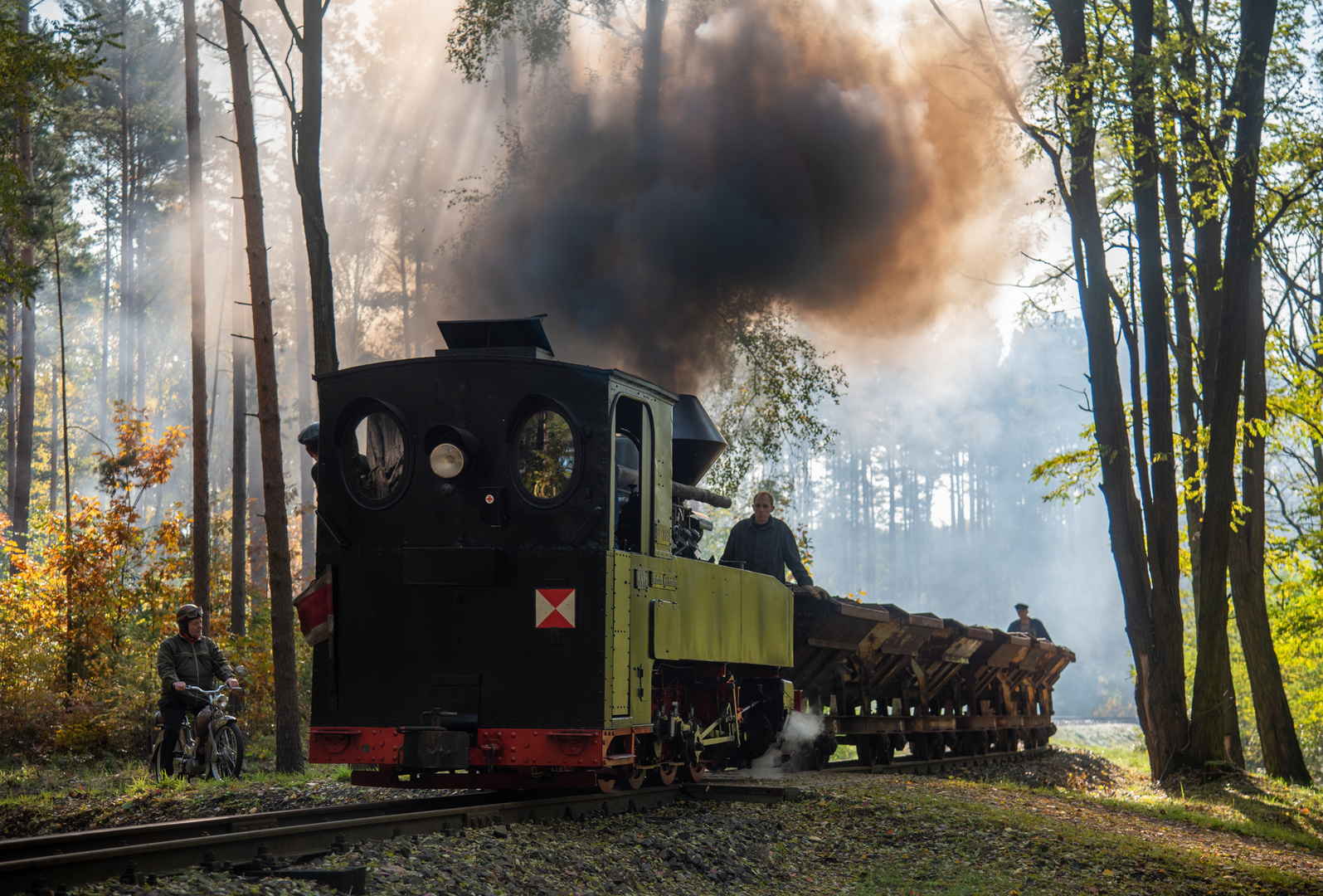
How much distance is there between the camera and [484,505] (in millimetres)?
6898

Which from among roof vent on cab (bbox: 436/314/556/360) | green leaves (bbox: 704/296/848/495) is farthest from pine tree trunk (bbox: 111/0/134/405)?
roof vent on cab (bbox: 436/314/556/360)

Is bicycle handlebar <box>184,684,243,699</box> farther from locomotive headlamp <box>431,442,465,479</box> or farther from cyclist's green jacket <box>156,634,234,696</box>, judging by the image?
locomotive headlamp <box>431,442,465,479</box>

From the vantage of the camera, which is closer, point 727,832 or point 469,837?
point 469,837

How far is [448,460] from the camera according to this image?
6871mm

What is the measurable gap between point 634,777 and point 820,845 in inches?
55.7

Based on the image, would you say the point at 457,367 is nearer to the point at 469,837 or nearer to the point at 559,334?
the point at 469,837

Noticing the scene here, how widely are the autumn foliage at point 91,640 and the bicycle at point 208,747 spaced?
551cm

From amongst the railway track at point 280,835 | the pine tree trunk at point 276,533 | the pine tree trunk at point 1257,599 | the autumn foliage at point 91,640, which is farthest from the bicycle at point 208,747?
the pine tree trunk at point 1257,599

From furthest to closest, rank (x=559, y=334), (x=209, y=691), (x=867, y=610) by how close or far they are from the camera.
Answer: (x=559, y=334) → (x=867, y=610) → (x=209, y=691)

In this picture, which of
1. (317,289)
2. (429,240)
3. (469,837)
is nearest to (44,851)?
(469,837)

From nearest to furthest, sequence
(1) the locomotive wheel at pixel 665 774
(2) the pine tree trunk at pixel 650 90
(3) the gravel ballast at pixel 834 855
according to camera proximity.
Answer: (3) the gravel ballast at pixel 834 855 < (1) the locomotive wheel at pixel 665 774 < (2) the pine tree trunk at pixel 650 90

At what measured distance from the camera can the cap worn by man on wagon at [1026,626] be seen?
18.3m

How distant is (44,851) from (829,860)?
13.4 ft

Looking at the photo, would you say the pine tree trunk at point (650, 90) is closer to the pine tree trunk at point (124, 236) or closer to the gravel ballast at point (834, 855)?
the gravel ballast at point (834, 855)
